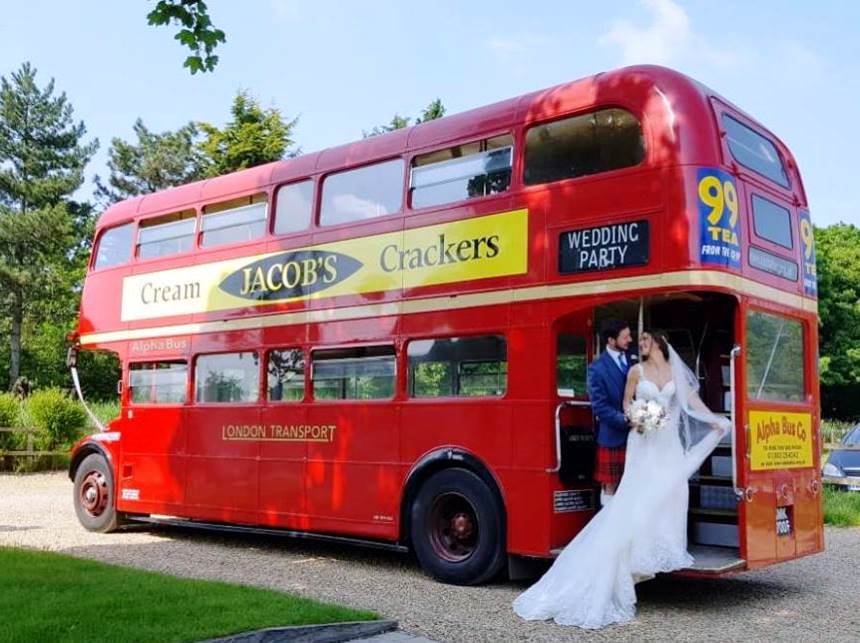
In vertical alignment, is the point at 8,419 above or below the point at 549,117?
below

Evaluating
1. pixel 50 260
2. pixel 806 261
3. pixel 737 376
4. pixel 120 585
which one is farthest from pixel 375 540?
pixel 50 260

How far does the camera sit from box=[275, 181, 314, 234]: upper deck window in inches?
428

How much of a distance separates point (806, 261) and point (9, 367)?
4228 cm

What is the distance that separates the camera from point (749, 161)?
8.66 meters

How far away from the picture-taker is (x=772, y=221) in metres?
8.78

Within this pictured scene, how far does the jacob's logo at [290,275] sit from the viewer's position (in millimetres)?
10438

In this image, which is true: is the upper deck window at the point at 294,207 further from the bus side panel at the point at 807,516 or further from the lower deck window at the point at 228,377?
the bus side panel at the point at 807,516

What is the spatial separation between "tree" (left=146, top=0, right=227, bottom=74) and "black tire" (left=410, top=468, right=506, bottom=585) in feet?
14.9

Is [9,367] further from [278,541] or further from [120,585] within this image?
[120,585]

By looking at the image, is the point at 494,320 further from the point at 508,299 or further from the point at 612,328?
the point at 612,328

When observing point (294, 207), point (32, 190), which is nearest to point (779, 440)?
point (294, 207)

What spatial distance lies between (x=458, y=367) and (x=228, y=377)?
11.3 feet

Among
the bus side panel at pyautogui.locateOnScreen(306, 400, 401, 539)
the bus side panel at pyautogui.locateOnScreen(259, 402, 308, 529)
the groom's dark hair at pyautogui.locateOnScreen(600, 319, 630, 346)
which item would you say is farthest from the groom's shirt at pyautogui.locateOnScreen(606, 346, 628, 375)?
the bus side panel at pyautogui.locateOnScreen(259, 402, 308, 529)

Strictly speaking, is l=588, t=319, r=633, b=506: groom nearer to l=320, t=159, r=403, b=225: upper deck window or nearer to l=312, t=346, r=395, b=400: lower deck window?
l=312, t=346, r=395, b=400: lower deck window
